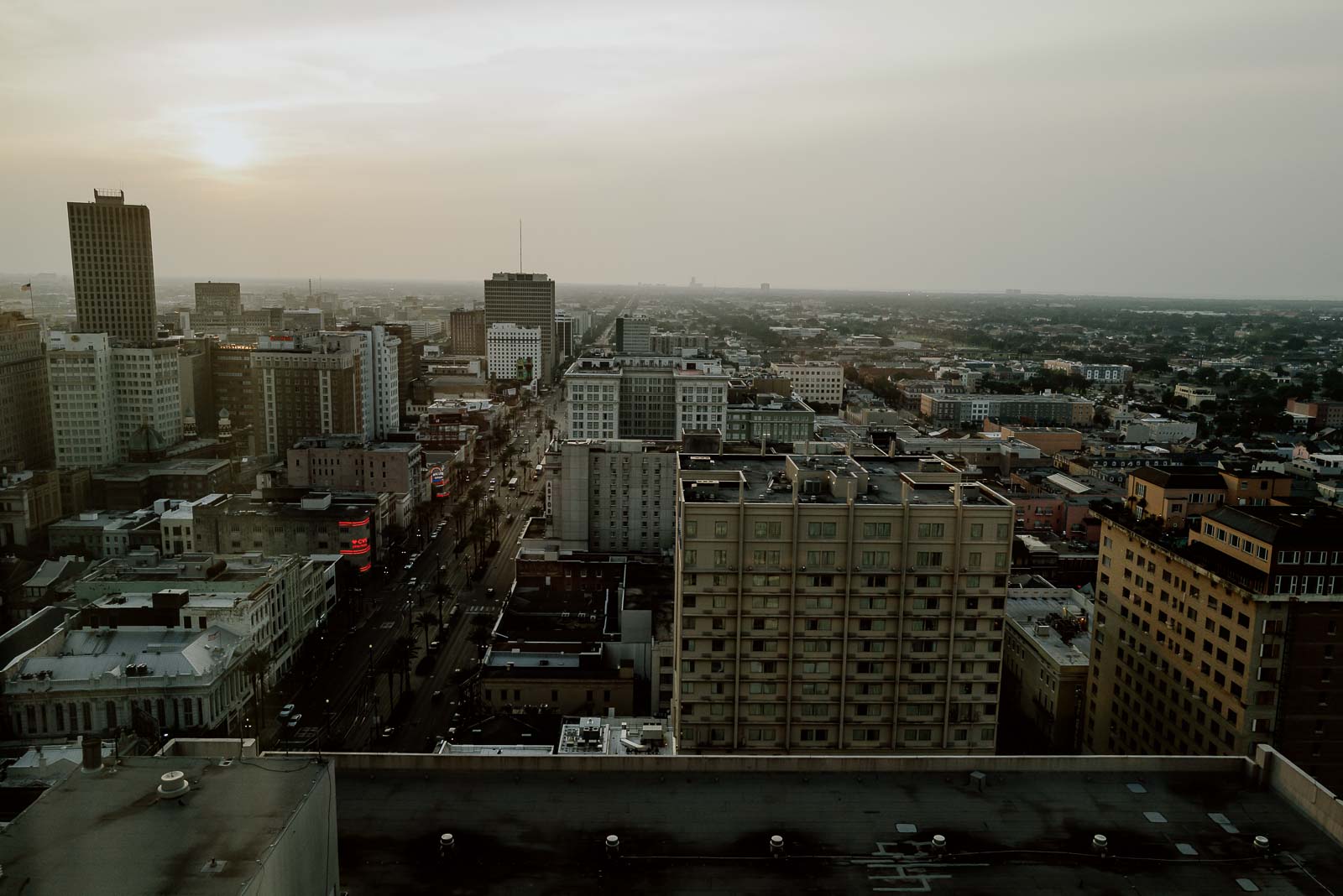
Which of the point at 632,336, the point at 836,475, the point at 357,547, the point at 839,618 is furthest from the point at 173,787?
the point at 632,336

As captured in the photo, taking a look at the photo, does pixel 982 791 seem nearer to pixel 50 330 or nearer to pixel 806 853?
pixel 806 853

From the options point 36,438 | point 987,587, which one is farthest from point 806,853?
point 36,438

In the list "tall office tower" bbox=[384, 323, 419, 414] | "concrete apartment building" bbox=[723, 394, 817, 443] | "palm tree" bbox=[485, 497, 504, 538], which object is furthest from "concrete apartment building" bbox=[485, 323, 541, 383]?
"concrete apartment building" bbox=[723, 394, 817, 443]

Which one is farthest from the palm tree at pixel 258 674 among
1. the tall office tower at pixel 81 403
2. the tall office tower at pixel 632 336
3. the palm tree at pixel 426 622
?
the tall office tower at pixel 632 336

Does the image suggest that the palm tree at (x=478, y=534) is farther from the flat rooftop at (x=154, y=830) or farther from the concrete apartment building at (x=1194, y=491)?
the flat rooftop at (x=154, y=830)

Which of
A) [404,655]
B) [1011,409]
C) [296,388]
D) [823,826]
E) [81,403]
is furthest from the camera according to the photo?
[1011,409]

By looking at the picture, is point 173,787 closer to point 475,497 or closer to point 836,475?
point 836,475
